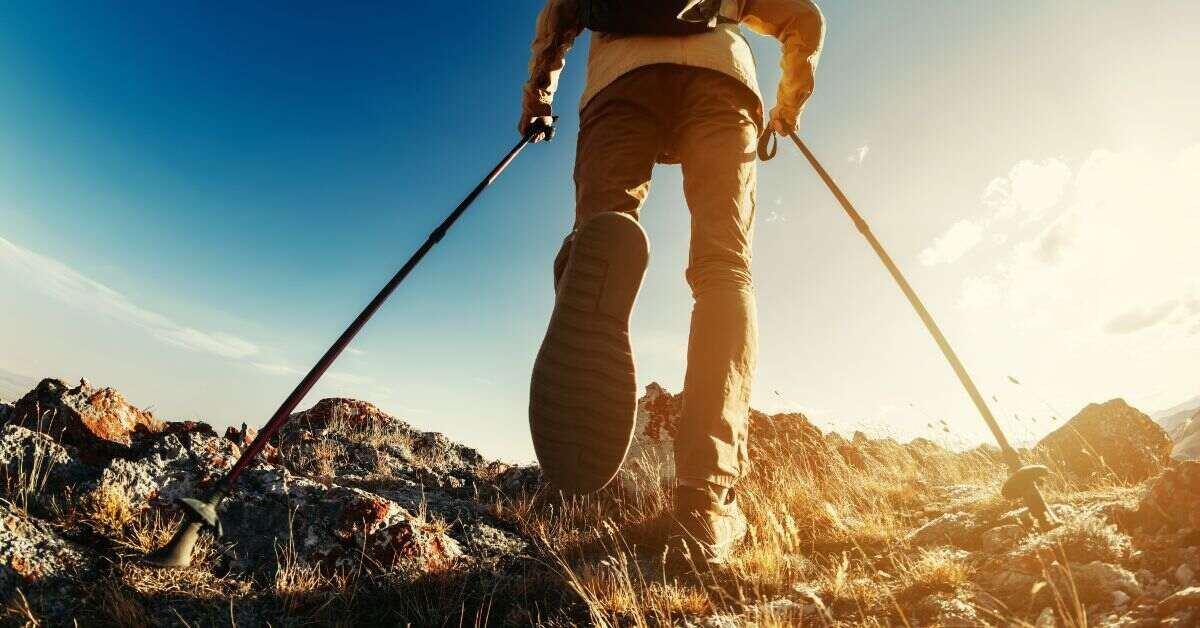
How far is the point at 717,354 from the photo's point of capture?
208 cm

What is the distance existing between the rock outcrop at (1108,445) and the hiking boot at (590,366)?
12.9 feet

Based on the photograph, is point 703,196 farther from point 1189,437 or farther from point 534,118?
point 1189,437

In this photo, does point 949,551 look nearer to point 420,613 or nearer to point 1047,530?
point 1047,530

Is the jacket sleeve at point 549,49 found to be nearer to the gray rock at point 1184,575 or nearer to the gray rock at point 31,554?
the gray rock at point 31,554

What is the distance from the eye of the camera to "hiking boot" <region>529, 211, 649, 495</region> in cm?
162

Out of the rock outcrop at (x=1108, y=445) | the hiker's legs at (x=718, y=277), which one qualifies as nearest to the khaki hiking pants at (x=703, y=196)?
the hiker's legs at (x=718, y=277)

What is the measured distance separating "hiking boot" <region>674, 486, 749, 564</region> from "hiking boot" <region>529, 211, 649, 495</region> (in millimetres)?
514

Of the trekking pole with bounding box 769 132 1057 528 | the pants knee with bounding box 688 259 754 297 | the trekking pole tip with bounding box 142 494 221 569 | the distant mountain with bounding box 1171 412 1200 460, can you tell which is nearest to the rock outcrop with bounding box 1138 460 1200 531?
the trekking pole with bounding box 769 132 1057 528

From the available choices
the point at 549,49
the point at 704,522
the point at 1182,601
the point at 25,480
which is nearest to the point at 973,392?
the point at 1182,601

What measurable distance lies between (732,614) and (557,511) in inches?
79.4

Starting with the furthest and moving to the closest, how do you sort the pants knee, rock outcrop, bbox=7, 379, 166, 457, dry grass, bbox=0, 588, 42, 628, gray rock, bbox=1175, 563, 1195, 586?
1. rock outcrop, bbox=7, 379, 166, 457
2. the pants knee
3. dry grass, bbox=0, 588, 42, 628
4. gray rock, bbox=1175, 563, 1195, 586

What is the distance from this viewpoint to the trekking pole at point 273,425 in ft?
5.76

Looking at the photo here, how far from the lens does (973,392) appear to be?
241 cm

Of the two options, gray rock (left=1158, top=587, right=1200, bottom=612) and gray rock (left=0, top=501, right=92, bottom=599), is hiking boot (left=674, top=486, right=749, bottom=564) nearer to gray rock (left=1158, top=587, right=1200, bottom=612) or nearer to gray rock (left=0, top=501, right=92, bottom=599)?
gray rock (left=1158, top=587, right=1200, bottom=612)
